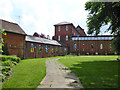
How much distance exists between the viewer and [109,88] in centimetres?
378

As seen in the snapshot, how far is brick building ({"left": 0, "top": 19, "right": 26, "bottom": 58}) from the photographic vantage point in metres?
16.0

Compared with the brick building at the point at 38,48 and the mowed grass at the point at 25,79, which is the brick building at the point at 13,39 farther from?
the mowed grass at the point at 25,79

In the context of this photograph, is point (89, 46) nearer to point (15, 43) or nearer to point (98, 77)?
point (15, 43)

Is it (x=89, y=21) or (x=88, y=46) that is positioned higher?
(x=89, y=21)

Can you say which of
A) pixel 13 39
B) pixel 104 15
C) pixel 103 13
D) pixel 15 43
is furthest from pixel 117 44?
pixel 13 39

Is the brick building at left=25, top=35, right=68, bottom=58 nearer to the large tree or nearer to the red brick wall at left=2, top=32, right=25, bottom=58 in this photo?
the red brick wall at left=2, top=32, right=25, bottom=58

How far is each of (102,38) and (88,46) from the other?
6.81 meters

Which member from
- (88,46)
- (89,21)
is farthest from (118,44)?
(88,46)

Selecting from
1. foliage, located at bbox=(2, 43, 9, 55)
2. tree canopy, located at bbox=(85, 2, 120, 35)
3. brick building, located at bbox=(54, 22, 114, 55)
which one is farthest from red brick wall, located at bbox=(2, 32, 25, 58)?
brick building, located at bbox=(54, 22, 114, 55)

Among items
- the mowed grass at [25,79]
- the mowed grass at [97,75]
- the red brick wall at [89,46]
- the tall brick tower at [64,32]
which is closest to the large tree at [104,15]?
the mowed grass at [97,75]

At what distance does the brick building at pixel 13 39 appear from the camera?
1596cm

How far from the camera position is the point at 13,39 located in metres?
16.9

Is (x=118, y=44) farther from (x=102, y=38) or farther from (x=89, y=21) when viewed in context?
(x=102, y=38)

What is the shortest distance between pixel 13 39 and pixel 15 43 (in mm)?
831
